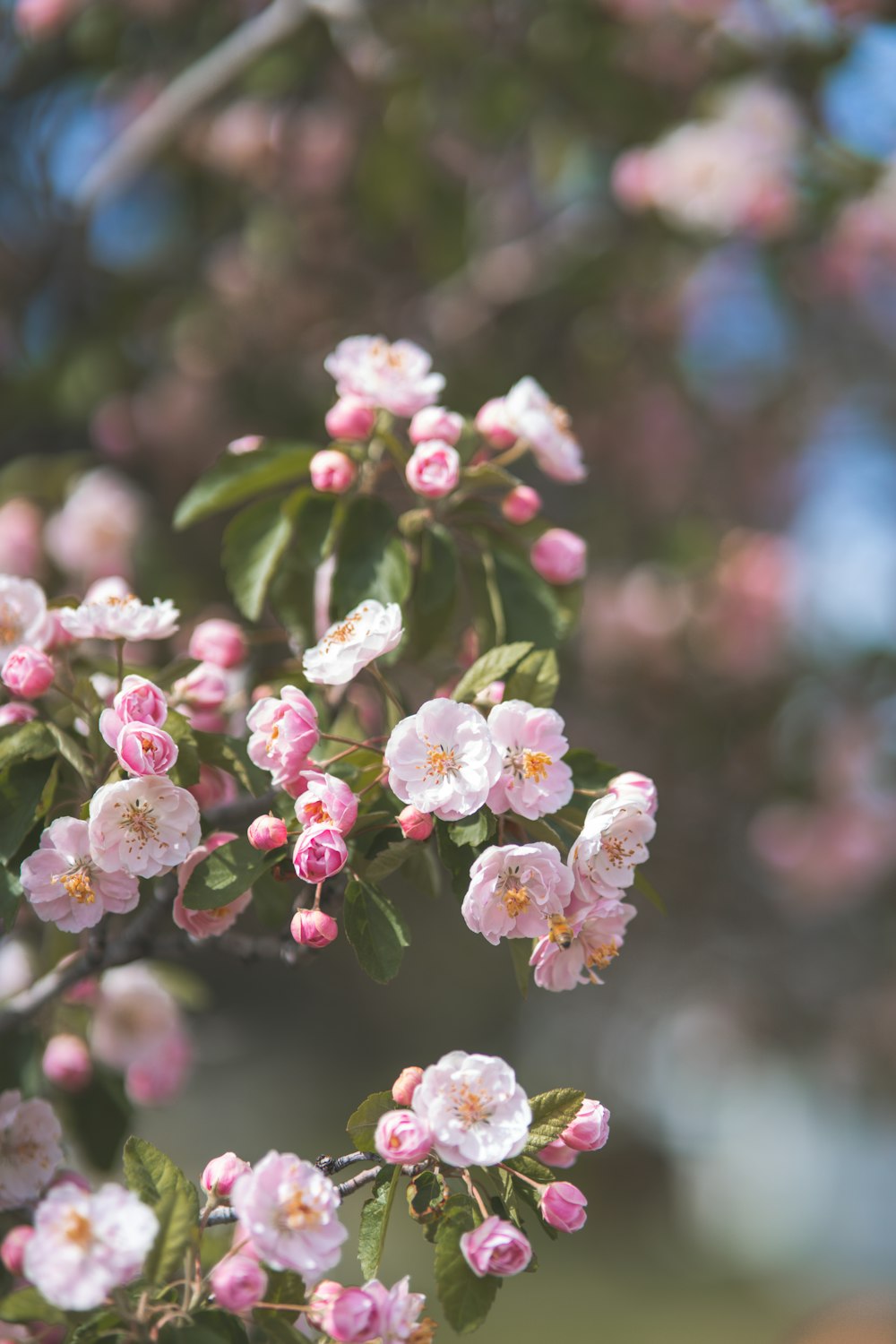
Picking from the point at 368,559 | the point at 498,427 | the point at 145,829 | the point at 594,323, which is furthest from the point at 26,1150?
the point at 594,323

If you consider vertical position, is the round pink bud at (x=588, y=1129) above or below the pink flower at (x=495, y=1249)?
below

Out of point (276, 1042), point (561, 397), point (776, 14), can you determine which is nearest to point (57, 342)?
point (561, 397)

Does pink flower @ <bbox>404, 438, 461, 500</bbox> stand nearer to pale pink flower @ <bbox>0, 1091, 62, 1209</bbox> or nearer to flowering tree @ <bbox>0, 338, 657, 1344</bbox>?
flowering tree @ <bbox>0, 338, 657, 1344</bbox>

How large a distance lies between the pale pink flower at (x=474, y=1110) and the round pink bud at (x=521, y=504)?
0.72 metres

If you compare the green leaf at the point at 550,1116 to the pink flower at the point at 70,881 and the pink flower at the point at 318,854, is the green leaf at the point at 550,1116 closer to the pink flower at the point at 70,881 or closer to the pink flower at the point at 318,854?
the pink flower at the point at 318,854

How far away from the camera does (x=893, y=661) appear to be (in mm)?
3688

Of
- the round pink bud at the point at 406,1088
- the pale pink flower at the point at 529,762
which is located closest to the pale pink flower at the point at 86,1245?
the round pink bud at the point at 406,1088

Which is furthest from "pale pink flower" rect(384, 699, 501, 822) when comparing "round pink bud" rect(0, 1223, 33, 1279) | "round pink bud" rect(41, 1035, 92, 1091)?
"round pink bud" rect(41, 1035, 92, 1091)

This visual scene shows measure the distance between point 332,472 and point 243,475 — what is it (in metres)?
0.16

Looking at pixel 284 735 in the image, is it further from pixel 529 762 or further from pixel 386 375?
pixel 386 375

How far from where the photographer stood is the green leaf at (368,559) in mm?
1363

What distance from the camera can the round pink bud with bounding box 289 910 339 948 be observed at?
1126 mm

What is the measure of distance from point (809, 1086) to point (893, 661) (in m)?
3.48

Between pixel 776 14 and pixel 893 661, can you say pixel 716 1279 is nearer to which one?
pixel 893 661
